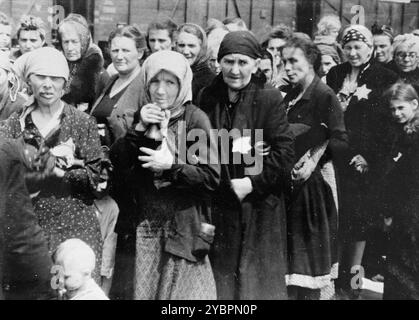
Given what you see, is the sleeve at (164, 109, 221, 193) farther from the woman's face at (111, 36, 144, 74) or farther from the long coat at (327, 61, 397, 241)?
the long coat at (327, 61, 397, 241)

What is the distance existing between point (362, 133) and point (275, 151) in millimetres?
574

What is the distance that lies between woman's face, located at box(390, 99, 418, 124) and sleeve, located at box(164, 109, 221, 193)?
3.56 feet

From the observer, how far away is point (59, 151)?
3762 mm

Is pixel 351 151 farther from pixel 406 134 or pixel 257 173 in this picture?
pixel 257 173

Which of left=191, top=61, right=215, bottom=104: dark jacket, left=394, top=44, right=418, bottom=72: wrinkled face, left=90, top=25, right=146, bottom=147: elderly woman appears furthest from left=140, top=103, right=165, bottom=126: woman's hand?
left=394, top=44, right=418, bottom=72: wrinkled face

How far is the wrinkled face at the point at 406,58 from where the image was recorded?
4230mm

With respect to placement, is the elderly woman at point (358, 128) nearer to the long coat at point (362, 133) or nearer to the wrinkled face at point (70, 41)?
the long coat at point (362, 133)

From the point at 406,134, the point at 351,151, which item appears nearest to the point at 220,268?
the point at 351,151

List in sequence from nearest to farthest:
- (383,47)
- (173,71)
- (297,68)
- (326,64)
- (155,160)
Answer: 1. (173,71)
2. (155,160)
3. (297,68)
4. (326,64)
5. (383,47)

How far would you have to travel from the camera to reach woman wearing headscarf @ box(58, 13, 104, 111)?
3875 millimetres

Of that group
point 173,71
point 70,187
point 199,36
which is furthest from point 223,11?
point 70,187

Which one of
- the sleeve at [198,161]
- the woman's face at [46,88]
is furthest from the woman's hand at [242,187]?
the woman's face at [46,88]

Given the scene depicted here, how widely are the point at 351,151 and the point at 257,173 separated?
0.61 metres

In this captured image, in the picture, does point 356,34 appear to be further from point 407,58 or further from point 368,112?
point 368,112
